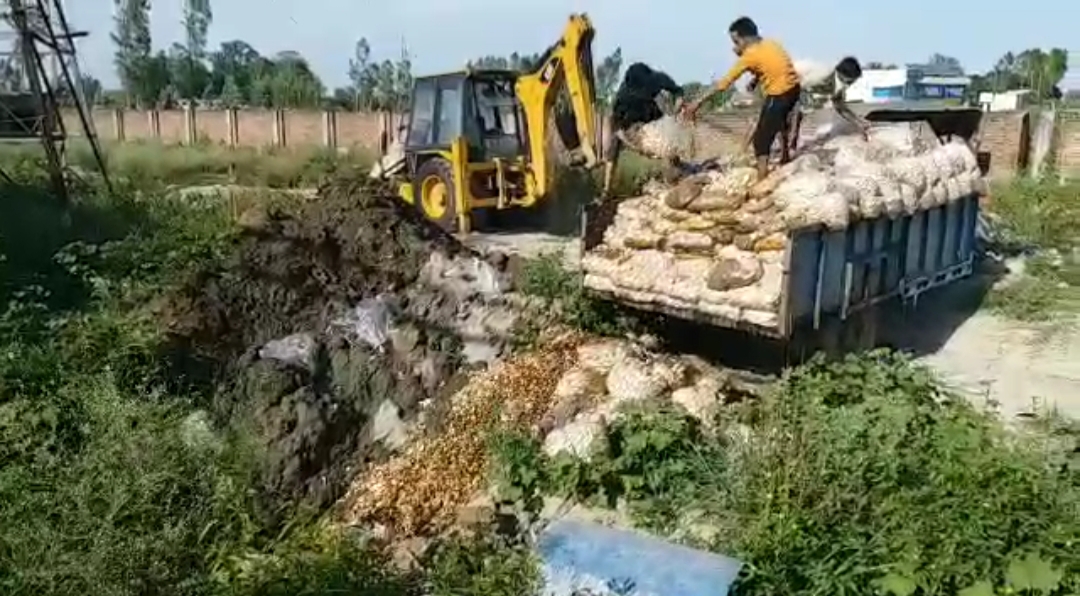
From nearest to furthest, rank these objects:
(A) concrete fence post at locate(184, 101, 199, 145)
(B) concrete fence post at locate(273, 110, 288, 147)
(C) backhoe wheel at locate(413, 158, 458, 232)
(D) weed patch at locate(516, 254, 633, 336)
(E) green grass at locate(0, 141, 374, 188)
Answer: (D) weed patch at locate(516, 254, 633, 336), (C) backhoe wheel at locate(413, 158, 458, 232), (E) green grass at locate(0, 141, 374, 188), (B) concrete fence post at locate(273, 110, 288, 147), (A) concrete fence post at locate(184, 101, 199, 145)

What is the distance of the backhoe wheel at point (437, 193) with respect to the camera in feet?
38.8

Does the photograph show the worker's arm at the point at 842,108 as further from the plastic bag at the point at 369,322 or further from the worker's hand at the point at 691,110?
the plastic bag at the point at 369,322

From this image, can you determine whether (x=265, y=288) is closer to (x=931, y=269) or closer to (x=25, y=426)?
(x=25, y=426)

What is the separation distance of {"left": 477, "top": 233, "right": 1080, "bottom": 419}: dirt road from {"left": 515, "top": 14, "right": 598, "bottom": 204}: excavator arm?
1510mm

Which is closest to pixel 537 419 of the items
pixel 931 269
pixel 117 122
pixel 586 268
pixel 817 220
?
pixel 586 268

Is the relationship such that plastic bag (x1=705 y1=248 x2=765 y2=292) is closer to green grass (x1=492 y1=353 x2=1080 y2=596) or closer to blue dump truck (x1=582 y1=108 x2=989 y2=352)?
blue dump truck (x1=582 y1=108 x2=989 y2=352)

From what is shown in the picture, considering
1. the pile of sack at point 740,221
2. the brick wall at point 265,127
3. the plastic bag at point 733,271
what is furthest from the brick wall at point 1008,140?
the plastic bag at point 733,271

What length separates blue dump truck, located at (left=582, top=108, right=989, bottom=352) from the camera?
272 inches

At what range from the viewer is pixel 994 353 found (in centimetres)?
888

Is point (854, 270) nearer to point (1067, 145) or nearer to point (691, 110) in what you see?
point (691, 110)

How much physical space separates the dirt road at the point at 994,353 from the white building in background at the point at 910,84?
21583 mm

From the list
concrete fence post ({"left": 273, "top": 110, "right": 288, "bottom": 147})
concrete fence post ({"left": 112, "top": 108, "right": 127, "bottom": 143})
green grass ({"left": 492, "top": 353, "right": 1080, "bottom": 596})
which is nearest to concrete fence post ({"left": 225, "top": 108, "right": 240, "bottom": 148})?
concrete fence post ({"left": 273, "top": 110, "right": 288, "bottom": 147})

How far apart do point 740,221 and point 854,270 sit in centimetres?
91

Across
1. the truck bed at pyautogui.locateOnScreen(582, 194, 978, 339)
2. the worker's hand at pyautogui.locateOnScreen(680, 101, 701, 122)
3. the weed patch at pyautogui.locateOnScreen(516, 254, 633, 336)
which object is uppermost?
the worker's hand at pyautogui.locateOnScreen(680, 101, 701, 122)
